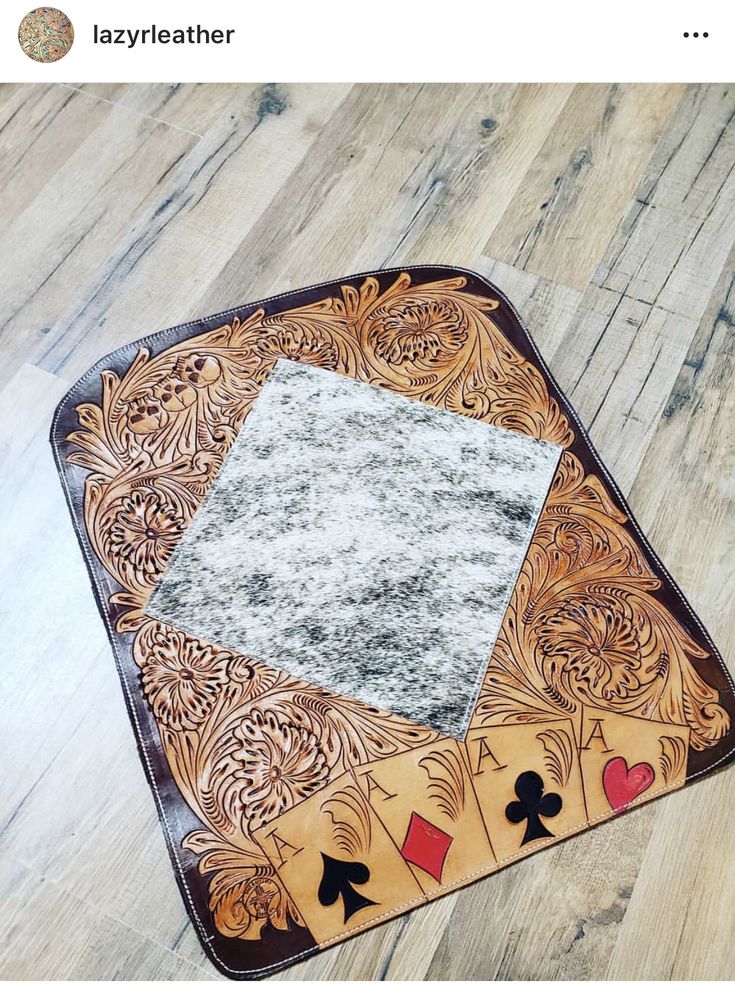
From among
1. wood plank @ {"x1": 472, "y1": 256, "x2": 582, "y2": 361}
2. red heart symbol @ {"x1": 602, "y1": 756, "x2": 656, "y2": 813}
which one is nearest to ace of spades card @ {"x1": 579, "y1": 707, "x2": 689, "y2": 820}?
red heart symbol @ {"x1": 602, "y1": 756, "x2": 656, "y2": 813}

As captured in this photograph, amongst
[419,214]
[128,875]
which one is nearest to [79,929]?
[128,875]

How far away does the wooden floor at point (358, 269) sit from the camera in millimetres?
1248

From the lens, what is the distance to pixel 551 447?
5.30 feet

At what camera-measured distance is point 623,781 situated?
52.4 inches

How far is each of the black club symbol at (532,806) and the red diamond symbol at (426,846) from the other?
0.33ft

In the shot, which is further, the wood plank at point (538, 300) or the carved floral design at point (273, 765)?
the wood plank at point (538, 300)

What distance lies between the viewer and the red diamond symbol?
1.27 meters

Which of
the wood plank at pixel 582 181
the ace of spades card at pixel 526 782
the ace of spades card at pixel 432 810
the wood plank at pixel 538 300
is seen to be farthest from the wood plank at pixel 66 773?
the wood plank at pixel 582 181

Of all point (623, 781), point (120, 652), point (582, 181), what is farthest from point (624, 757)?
point (582, 181)

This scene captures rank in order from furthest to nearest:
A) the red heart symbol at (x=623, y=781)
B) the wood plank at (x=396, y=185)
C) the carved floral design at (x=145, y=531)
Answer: the wood plank at (x=396, y=185)
the carved floral design at (x=145, y=531)
the red heart symbol at (x=623, y=781)

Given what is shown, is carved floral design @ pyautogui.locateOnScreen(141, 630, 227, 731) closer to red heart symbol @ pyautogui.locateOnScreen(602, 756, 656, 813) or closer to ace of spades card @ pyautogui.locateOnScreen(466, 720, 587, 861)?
ace of spades card @ pyautogui.locateOnScreen(466, 720, 587, 861)

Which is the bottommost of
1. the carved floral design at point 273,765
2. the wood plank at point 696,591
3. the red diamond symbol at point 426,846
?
the wood plank at point 696,591

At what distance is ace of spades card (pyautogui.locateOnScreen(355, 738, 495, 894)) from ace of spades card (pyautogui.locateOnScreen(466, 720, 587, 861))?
0.07 ft

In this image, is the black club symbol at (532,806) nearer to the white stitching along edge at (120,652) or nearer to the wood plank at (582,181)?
the white stitching along edge at (120,652)
